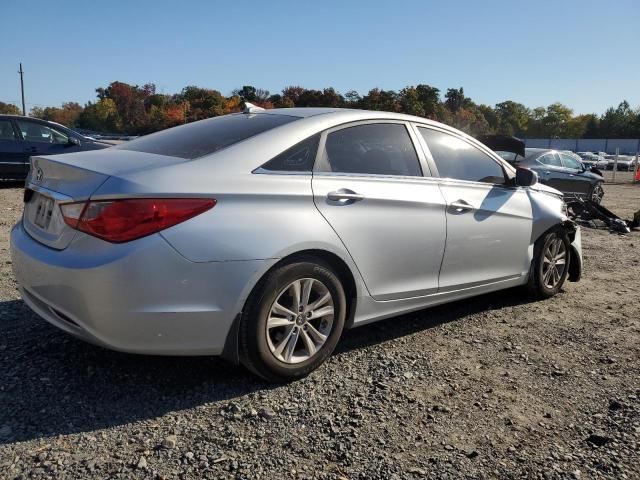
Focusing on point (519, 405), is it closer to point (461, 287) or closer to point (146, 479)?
point (461, 287)

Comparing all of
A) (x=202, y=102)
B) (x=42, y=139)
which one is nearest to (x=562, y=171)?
(x=42, y=139)

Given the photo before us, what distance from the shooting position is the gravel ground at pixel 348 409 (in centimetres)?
254

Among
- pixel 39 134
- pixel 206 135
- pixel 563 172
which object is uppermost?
pixel 39 134

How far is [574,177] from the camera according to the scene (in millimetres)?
13867

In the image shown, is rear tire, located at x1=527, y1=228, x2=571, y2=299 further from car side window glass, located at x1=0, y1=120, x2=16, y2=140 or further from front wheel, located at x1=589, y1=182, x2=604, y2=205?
car side window glass, located at x1=0, y1=120, x2=16, y2=140

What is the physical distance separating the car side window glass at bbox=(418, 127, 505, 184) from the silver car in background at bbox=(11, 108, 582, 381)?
17 mm

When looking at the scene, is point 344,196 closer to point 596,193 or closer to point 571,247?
point 571,247

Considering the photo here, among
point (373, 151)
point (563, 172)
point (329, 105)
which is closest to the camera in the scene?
point (373, 151)

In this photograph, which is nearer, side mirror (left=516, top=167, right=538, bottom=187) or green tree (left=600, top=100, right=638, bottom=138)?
side mirror (left=516, top=167, right=538, bottom=187)

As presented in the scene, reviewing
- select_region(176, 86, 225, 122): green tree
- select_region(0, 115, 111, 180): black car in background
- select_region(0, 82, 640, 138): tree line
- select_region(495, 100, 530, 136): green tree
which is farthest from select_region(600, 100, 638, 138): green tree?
select_region(0, 115, 111, 180): black car in background

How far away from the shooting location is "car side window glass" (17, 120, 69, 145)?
39.5 ft

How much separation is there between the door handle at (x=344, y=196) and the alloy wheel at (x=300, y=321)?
51 centimetres

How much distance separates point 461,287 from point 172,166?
237 centimetres

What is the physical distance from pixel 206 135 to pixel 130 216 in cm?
106
